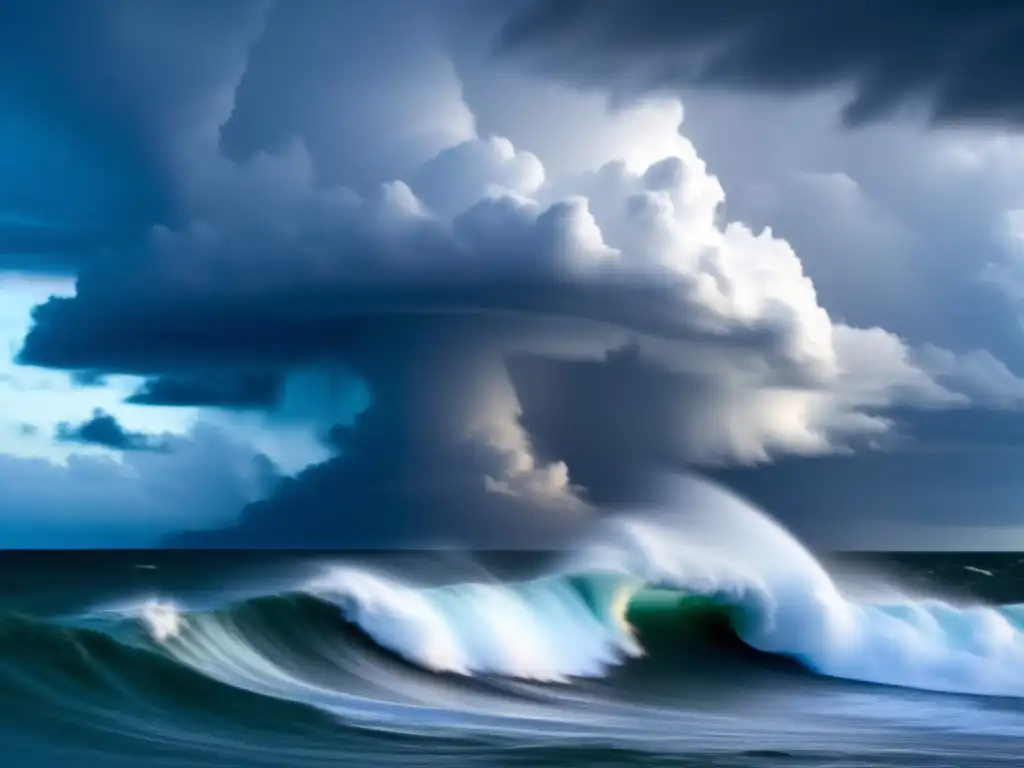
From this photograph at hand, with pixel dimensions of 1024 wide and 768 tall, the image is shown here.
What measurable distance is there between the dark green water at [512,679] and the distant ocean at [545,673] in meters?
0.04

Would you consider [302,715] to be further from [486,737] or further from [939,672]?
[939,672]

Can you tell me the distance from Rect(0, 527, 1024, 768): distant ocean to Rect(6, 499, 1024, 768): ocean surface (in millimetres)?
40

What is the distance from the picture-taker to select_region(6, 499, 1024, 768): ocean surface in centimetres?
1162

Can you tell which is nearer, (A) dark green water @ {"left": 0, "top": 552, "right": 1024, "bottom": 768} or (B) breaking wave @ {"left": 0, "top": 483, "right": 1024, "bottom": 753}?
(A) dark green water @ {"left": 0, "top": 552, "right": 1024, "bottom": 768}

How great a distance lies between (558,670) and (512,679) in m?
1.19

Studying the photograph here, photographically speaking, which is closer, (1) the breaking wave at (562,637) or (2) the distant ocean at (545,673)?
(2) the distant ocean at (545,673)

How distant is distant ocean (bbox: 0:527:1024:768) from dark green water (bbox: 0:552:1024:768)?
0.04 meters

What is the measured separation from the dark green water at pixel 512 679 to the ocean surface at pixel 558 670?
0.13 feet

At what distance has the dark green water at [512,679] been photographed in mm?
11555

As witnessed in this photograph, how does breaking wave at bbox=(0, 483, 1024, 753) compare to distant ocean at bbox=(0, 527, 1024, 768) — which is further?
breaking wave at bbox=(0, 483, 1024, 753)

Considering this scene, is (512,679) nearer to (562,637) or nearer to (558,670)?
(558,670)

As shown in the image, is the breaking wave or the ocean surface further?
the breaking wave

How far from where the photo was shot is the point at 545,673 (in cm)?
1659

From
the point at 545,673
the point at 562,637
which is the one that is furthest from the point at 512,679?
the point at 562,637
